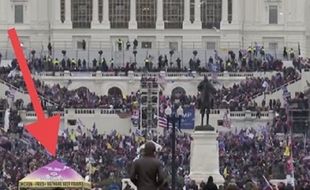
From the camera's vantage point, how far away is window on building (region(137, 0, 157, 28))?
131625 millimetres

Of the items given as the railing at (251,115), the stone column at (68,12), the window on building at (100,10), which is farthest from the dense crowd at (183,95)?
the window on building at (100,10)

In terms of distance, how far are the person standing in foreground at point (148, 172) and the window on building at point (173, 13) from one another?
329ft

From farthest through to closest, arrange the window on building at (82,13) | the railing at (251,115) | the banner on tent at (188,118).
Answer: the window on building at (82,13) → the railing at (251,115) → the banner on tent at (188,118)

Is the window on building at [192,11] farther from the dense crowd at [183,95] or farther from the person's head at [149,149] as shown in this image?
the person's head at [149,149]

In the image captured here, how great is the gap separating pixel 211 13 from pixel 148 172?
10037 cm

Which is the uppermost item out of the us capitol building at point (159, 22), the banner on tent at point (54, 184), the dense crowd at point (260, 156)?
the us capitol building at point (159, 22)

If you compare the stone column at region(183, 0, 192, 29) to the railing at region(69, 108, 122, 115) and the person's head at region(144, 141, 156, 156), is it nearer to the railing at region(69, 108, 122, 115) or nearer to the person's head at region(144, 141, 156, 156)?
the railing at region(69, 108, 122, 115)

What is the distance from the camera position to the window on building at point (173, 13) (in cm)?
13162

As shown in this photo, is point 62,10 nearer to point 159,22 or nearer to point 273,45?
point 159,22

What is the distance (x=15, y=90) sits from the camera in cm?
10081

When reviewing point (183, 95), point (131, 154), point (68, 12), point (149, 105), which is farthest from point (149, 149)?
point (68, 12)
